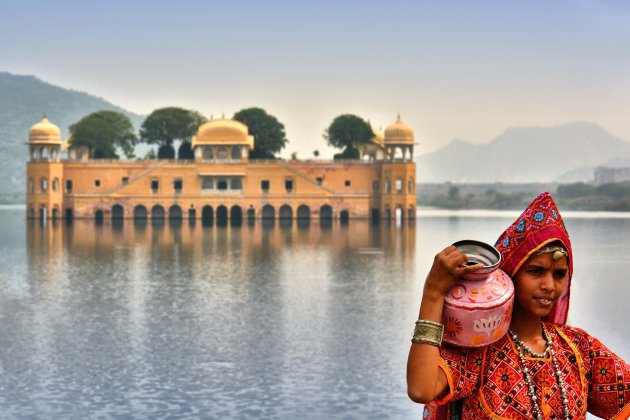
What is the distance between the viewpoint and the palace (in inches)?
2603

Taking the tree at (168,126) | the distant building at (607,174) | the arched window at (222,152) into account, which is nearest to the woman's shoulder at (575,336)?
the arched window at (222,152)

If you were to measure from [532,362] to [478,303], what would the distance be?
38 cm

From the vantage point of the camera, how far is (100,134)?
73.2 m

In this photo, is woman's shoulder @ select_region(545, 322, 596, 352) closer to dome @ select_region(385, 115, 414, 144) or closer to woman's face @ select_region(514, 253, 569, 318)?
woman's face @ select_region(514, 253, 569, 318)

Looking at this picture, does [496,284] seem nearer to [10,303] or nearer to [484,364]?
[484,364]

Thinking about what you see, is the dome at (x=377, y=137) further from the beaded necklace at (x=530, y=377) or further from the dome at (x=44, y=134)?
the beaded necklace at (x=530, y=377)

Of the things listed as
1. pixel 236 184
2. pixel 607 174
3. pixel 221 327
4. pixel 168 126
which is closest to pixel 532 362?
pixel 221 327

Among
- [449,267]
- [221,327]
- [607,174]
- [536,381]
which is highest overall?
[607,174]

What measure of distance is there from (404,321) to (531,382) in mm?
17400

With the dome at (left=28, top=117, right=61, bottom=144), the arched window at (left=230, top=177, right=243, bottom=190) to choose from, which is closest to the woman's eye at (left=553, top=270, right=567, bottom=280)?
the arched window at (left=230, top=177, right=243, bottom=190)

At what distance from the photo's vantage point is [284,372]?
15.1 metres

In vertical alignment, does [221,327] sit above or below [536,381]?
below

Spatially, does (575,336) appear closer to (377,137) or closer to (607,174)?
(377,137)

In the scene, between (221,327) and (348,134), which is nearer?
(221,327)
